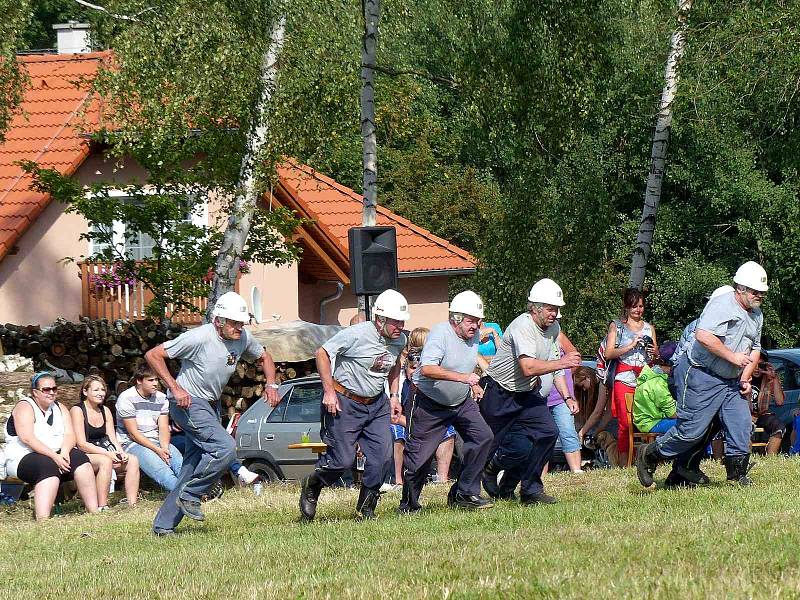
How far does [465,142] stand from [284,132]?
80.2ft

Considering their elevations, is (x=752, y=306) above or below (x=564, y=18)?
below

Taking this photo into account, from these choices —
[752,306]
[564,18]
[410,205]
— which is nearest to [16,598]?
[752,306]

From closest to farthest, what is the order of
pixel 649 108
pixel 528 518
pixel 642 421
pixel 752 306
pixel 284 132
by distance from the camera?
pixel 528 518, pixel 752 306, pixel 642 421, pixel 284 132, pixel 649 108

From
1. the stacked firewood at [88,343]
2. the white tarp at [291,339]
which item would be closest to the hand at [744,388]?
the white tarp at [291,339]

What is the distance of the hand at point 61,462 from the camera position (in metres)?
14.6

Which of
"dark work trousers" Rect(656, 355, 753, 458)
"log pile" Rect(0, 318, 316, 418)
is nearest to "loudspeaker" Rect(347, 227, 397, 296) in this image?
"dark work trousers" Rect(656, 355, 753, 458)

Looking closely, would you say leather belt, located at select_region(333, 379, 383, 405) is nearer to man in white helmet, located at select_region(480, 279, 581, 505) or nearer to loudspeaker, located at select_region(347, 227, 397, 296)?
man in white helmet, located at select_region(480, 279, 581, 505)

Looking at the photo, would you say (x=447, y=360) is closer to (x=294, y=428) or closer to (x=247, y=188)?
(x=294, y=428)

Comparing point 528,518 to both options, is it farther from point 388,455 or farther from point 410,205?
point 410,205

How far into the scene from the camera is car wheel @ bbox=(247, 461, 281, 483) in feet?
61.3

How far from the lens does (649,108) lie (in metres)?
27.4

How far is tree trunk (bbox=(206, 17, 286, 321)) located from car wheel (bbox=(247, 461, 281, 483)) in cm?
297

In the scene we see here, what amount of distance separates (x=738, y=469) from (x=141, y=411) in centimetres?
655

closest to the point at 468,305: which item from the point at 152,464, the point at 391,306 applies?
the point at 391,306
